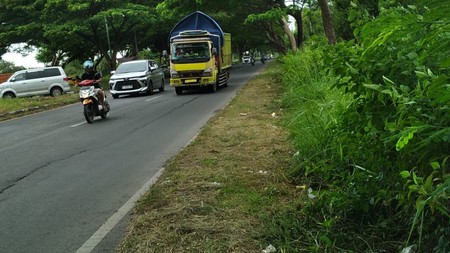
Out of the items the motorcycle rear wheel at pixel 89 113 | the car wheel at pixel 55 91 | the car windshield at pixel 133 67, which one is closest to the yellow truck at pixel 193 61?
the car windshield at pixel 133 67

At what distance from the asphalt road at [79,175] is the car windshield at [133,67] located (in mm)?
9271

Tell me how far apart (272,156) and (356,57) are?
9.87 ft

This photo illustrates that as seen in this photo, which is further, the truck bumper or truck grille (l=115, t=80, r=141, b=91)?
truck grille (l=115, t=80, r=141, b=91)

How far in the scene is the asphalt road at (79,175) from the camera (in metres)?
4.18

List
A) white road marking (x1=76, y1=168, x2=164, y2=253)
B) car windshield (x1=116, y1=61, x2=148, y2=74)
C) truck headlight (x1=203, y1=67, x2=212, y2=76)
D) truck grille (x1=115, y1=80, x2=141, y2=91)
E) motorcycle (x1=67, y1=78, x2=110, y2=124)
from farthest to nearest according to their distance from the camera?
1. car windshield (x1=116, y1=61, x2=148, y2=74)
2. truck grille (x1=115, y1=80, x2=141, y2=91)
3. truck headlight (x1=203, y1=67, x2=212, y2=76)
4. motorcycle (x1=67, y1=78, x2=110, y2=124)
5. white road marking (x1=76, y1=168, x2=164, y2=253)

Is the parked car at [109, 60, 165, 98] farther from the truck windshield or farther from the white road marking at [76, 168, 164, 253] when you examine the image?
the white road marking at [76, 168, 164, 253]

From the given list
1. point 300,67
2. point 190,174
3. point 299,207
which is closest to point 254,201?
point 299,207

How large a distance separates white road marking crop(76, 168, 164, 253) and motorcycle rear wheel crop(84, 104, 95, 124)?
688 centimetres

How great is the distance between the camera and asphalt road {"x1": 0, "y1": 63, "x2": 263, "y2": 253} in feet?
13.7

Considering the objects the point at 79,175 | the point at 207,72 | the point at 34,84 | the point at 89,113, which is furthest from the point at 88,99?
the point at 34,84

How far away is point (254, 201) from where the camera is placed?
4.29 m

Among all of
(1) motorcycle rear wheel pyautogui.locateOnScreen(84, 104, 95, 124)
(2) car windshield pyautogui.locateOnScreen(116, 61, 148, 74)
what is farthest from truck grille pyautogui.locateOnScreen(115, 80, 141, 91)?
(1) motorcycle rear wheel pyautogui.locateOnScreen(84, 104, 95, 124)

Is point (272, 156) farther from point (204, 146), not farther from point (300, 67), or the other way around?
point (300, 67)

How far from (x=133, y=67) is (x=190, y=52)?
3.67m
